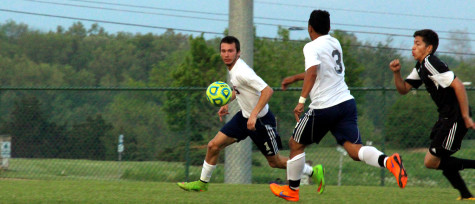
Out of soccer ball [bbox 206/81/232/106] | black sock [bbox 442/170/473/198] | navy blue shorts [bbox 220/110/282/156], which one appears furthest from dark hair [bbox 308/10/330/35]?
black sock [bbox 442/170/473/198]

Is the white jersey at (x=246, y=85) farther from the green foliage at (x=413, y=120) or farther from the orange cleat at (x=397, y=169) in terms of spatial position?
the green foliage at (x=413, y=120)

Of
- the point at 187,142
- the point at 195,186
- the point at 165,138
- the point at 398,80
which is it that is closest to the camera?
the point at 398,80

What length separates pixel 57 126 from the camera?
12953 millimetres

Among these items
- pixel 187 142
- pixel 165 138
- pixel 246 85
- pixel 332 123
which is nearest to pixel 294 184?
pixel 332 123

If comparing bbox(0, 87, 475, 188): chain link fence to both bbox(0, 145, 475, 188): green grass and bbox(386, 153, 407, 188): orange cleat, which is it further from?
bbox(386, 153, 407, 188): orange cleat

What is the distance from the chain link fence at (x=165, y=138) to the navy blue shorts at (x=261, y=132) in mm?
4001

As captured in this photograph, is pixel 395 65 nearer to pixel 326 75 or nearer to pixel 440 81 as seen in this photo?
pixel 440 81

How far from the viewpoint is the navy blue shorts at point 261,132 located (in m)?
7.27

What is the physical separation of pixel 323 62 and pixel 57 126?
8.18 meters

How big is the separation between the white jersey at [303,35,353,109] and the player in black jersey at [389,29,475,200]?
58cm

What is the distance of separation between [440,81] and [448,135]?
23.4 inches

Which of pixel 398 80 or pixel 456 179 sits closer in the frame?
pixel 398 80

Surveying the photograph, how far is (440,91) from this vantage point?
644cm

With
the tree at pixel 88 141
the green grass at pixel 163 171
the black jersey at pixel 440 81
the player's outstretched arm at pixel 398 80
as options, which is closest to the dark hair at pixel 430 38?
the black jersey at pixel 440 81
